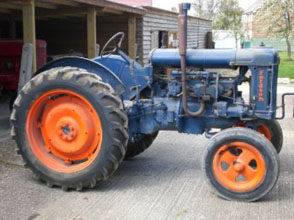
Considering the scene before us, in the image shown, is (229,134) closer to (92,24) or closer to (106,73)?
(106,73)

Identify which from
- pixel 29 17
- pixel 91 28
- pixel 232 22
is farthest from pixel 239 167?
pixel 232 22

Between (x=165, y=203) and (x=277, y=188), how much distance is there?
123cm

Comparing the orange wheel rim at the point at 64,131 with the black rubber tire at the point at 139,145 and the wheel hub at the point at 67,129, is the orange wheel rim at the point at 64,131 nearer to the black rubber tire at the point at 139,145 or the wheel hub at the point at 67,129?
the wheel hub at the point at 67,129

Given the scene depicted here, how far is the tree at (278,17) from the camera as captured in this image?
26875mm

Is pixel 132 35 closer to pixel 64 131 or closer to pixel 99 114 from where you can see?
pixel 64 131

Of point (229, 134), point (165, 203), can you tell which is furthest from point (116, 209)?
point (229, 134)

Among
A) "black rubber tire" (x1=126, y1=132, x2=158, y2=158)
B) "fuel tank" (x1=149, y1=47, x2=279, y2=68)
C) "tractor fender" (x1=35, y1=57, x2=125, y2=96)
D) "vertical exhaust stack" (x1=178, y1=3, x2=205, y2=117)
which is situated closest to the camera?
"vertical exhaust stack" (x1=178, y1=3, x2=205, y2=117)

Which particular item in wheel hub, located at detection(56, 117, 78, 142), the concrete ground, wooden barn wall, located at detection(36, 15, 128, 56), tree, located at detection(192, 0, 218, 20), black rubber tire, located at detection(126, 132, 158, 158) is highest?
tree, located at detection(192, 0, 218, 20)

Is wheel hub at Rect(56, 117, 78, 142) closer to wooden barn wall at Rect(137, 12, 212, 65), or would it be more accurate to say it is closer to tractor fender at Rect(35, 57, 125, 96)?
tractor fender at Rect(35, 57, 125, 96)

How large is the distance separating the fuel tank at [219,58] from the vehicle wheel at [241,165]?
2.56 feet

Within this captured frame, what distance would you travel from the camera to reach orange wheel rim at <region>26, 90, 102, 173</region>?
183 inches

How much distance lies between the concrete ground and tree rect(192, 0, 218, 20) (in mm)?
46815

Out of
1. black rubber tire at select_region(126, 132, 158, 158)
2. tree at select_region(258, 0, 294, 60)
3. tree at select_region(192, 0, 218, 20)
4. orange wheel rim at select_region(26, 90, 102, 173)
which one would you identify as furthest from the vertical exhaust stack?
tree at select_region(192, 0, 218, 20)

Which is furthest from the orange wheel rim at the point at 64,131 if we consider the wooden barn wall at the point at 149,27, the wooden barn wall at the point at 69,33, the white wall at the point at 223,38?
the white wall at the point at 223,38
